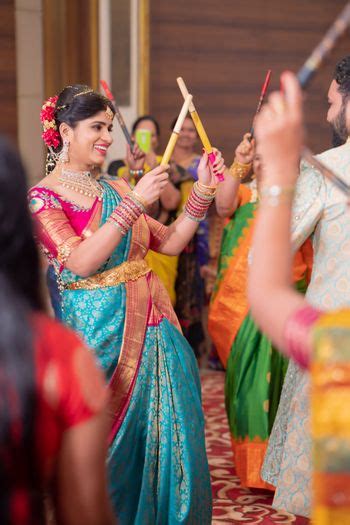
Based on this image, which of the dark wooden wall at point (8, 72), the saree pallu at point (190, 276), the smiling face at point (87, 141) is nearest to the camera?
the smiling face at point (87, 141)

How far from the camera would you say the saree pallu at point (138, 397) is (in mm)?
2229

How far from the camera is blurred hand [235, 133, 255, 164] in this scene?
2.88 m

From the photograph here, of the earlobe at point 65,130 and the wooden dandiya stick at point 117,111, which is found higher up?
the wooden dandiya stick at point 117,111

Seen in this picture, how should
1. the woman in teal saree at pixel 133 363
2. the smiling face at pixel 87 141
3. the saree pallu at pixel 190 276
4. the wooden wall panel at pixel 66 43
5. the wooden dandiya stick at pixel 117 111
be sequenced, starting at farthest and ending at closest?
the wooden wall panel at pixel 66 43 < the saree pallu at pixel 190 276 < the wooden dandiya stick at pixel 117 111 < the smiling face at pixel 87 141 < the woman in teal saree at pixel 133 363

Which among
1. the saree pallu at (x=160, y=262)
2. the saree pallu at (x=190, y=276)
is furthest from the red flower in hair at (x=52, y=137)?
the saree pallu at (x=190, y=276)

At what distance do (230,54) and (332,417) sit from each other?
4.91 metres

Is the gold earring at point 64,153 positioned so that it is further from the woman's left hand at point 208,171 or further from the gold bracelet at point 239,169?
the gold bracelet at point 239,169

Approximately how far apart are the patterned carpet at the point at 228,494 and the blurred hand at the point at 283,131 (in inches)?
72.8

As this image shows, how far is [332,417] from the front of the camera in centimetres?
105

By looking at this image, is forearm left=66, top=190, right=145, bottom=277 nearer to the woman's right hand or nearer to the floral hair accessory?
the woman's right hand

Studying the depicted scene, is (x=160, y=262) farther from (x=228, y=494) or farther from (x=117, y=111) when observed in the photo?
(x=117, y=111)

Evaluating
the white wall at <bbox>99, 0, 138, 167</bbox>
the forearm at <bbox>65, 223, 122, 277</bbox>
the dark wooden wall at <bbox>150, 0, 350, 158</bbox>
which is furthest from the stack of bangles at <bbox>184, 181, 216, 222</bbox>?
the dark wooden wall at <bbox>150, 0, 350, 158</bbox>

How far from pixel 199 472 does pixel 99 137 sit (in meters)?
0.91

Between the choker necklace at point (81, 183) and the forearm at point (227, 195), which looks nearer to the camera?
the choker necklace at point (81, 183)
